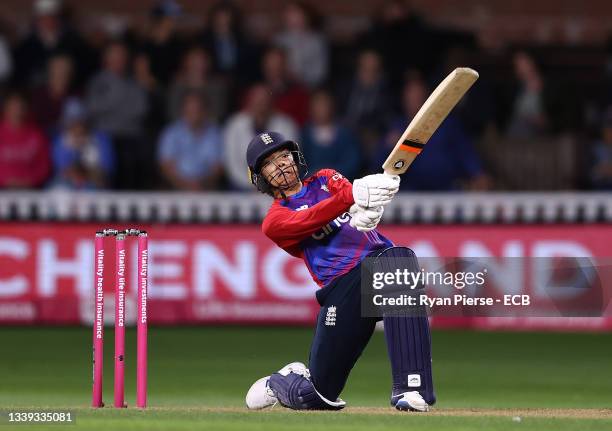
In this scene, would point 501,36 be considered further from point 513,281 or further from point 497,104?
point 513,281

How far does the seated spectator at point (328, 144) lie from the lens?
16.0 metres

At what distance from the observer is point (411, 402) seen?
9000 mm

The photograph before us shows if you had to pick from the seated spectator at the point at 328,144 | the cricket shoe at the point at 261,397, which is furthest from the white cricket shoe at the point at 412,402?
the seated spectator at the point at 328,144

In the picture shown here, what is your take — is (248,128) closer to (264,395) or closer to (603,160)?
(603,160)

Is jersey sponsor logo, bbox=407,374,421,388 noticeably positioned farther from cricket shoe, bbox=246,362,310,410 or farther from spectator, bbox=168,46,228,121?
spectator, bbox=168,46,228,121

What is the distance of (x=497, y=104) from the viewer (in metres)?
17.6

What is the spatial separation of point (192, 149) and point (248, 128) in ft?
2.11

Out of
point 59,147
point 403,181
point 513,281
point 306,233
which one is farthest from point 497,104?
point 306,233

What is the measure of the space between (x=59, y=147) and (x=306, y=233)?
7.62 metres

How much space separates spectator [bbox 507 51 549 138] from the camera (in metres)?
17.0

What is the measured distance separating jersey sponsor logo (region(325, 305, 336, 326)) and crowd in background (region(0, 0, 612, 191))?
666 centimetres

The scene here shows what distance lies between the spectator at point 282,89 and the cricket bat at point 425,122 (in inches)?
312

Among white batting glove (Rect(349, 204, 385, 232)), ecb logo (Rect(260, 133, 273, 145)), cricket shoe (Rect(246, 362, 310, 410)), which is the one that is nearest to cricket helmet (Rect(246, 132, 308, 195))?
ecb logo (Rect(260, 133, 273, 145))

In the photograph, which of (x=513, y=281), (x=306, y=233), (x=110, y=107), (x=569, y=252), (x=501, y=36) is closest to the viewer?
(x=306, y=233)
